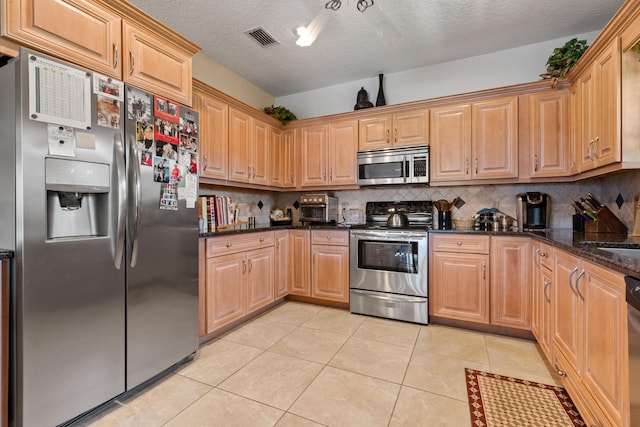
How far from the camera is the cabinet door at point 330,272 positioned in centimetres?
320

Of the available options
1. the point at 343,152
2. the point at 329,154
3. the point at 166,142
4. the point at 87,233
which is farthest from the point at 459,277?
the point at 87,233

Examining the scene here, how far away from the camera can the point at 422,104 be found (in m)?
3.10

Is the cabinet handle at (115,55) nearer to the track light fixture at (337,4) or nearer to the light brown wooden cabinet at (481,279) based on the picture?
the track light fixture at (337,4)

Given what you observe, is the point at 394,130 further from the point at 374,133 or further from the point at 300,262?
the point at 300,262

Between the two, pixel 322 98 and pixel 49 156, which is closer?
pixel 49 156

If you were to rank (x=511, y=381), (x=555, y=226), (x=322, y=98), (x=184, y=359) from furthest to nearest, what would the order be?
(x=322, y=98) → (x=555, y=226) → (x=184, y=359) → (x=511, y=381)

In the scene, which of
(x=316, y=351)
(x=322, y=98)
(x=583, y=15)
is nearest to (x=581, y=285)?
(x=316, y=351)

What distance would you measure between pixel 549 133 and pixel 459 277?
5.08ft

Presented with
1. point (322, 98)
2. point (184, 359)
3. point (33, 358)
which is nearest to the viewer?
point (33, 358)

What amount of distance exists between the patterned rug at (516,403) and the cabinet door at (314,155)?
8.18 ft

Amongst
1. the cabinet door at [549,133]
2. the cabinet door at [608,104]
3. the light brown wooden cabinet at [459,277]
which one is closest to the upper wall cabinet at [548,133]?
the cabinet door at [549,133]

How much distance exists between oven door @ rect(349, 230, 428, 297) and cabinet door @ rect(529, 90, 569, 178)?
49.2 inches

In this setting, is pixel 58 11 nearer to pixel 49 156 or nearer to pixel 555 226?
pixel 49 156

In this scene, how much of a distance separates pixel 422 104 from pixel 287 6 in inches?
64.2
